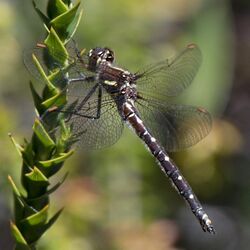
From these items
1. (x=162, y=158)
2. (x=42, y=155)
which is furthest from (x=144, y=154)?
(x=42, y=155)

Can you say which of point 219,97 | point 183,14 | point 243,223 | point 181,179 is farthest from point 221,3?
point 181,179

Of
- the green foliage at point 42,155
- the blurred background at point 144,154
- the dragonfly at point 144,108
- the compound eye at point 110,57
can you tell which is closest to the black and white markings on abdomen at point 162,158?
the dragonfly at point 144,108

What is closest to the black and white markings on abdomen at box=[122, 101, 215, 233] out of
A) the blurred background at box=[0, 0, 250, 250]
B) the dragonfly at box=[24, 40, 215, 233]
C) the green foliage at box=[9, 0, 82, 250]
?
the dragonfly at box=[24, 40, 215, 233]

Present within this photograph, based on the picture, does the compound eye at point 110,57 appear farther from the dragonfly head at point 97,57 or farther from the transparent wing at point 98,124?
the transparent wing at point 98,124

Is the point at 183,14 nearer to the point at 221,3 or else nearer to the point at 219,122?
the point at 221,3

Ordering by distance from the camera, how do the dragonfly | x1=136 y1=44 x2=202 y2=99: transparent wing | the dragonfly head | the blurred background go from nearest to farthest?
the dragonfly < the dragonfly head < x1=136 y1=44 x2=202 y2=99: transparent wing < the blurred background

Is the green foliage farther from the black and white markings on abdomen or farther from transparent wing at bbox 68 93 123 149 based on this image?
the black and white markings on abdomen

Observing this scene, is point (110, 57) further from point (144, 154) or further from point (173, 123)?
point (144, 154)
